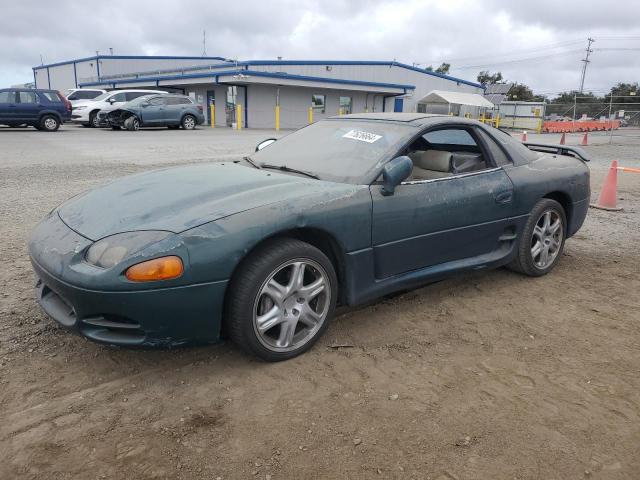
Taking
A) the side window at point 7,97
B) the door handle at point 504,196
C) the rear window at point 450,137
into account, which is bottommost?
the door handle at point 504,196

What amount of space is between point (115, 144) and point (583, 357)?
13698mm

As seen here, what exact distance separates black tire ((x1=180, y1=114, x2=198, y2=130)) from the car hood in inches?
763

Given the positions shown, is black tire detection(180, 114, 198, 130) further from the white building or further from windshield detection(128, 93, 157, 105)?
the white building

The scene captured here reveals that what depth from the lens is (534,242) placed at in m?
4.37

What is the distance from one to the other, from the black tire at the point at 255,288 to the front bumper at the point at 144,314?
9 centimetres

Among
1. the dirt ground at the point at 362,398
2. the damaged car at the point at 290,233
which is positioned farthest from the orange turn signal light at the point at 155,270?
the dirt ground at the point at 362,398

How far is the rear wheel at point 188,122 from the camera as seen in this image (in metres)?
21.8

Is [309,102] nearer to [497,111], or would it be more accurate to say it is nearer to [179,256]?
[497,111]

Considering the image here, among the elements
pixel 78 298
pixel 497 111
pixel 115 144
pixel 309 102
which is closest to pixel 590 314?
pixel 78 298

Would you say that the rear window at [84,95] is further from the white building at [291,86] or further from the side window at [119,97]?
the white building at [291,86]

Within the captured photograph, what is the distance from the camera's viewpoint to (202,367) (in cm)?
283

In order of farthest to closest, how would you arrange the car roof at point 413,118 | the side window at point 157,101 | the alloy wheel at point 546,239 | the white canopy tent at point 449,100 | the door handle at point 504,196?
the white canopy tent at point 449,100
the side window at point 157,101
the alloy wheel at point 546,239
the door handle at point 504,196
the car roof at point 413,118

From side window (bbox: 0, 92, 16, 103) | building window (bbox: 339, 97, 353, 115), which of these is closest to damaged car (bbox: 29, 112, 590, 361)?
side window (bbox: 0, 92, 16, 103)

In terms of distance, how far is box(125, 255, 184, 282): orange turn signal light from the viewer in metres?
2.42
